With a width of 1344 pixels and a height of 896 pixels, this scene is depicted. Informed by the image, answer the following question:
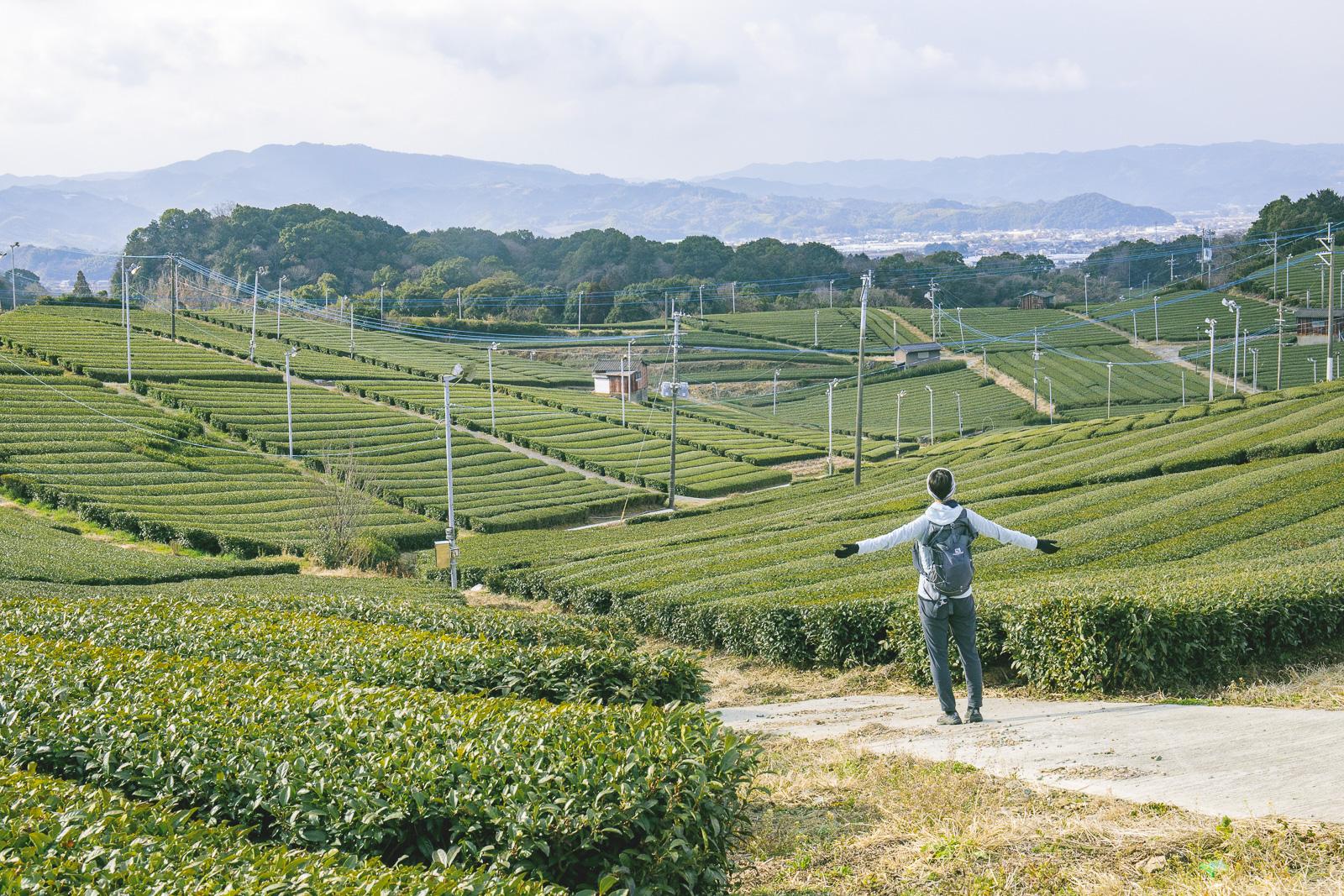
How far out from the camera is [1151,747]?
27.5 ft

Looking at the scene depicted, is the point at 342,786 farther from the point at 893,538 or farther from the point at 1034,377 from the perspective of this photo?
the point at 1034,377

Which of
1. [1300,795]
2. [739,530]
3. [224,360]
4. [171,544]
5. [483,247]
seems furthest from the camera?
[483,247]

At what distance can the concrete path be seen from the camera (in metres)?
7.10

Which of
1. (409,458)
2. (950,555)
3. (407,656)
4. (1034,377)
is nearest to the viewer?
(950,555)

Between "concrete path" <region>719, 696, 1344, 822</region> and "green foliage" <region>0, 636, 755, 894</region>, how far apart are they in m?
2.61

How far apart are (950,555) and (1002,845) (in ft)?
10.7

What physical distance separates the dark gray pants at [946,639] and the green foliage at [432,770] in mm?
3193

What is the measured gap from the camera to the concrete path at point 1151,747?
7.10 m

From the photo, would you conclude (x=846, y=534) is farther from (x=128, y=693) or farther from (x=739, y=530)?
(x=128, y=693)

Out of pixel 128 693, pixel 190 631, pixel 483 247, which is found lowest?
pixel 190 631

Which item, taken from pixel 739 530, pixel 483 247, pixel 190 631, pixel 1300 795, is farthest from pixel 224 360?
pixel 483 247

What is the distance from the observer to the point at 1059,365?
93.6 metres

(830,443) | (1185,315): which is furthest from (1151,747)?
(1185,315)

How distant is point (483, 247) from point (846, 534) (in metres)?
156
